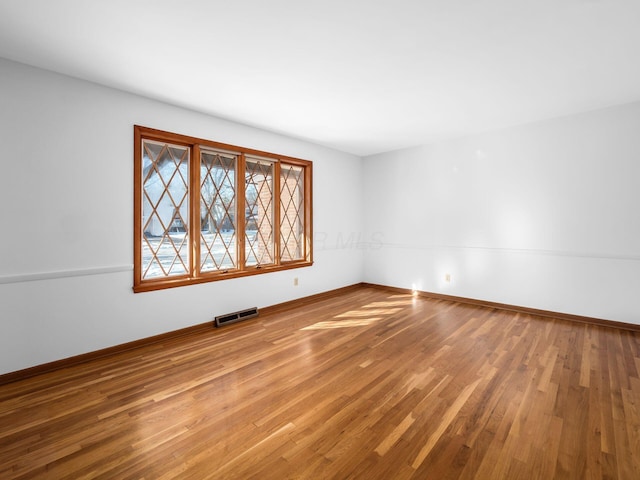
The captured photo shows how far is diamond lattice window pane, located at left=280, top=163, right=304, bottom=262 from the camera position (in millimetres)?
4426

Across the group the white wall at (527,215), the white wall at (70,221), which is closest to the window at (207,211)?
the white wall at (70,221)

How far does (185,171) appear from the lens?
332 cm

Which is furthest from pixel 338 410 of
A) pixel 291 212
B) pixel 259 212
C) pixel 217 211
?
pixel 291 212

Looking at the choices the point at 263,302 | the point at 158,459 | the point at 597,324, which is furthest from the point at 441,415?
the point at 597,324

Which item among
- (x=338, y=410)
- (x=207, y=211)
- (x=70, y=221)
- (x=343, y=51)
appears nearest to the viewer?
(x=338, y=410)

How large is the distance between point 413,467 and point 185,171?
10.6 ft

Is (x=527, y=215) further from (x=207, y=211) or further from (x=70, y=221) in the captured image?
(x=70, y=221)

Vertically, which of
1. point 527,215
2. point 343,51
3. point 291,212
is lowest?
point 527,215

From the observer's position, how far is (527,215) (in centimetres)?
393

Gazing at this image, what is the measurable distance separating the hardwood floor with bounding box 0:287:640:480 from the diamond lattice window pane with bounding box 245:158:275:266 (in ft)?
4.02

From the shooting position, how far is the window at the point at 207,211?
3072 millimetres

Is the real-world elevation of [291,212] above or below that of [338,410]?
above

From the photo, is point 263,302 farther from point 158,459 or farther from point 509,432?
point 509,432

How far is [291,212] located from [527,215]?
316 centimetres
